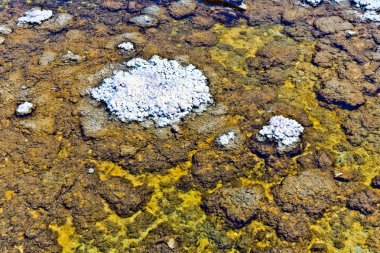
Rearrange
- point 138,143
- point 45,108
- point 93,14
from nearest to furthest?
point 138,143, point 45,108, point 93,14

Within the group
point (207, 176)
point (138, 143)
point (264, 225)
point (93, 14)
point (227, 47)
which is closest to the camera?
point (264, 225)

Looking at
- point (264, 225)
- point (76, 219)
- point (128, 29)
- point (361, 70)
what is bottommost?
point (76, 219)

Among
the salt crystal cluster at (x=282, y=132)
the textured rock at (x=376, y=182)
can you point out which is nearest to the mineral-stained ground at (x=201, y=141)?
the textured rock at (x=376, y=182)

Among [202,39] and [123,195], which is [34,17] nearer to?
[202,39]

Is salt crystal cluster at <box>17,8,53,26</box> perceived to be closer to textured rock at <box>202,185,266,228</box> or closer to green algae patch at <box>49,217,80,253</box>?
green algae patch at <box>49,217,80,253</box>

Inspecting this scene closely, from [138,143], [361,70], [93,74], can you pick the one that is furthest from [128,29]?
[361,70]

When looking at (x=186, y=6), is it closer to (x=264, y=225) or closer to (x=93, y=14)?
(x=93, y=14)

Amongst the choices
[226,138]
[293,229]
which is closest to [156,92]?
[226,138]
